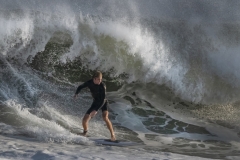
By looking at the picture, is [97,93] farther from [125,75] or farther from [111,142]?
[125,75]

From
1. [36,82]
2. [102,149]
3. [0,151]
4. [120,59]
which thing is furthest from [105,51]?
[0,151]

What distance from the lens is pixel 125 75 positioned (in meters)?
10.1

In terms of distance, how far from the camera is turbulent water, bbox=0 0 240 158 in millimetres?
7129

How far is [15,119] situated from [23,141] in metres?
1.26

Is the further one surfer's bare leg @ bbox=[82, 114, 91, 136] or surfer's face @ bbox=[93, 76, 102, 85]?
surfer's bare leg @ bbox=[82, 114, 91, 136]

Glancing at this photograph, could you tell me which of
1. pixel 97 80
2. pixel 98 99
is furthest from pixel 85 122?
pixel 97 80

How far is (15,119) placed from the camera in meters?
6.81

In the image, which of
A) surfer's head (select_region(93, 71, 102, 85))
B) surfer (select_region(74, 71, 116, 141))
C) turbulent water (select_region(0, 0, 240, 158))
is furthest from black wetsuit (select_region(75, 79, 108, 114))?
turbulent water (select_region(0, 0, 240, 158))

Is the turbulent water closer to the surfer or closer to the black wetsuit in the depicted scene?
the surfer

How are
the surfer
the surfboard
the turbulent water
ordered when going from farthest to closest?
the turbulent water, the surfer, the surfboard

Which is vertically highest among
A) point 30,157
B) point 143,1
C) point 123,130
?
point 143,1

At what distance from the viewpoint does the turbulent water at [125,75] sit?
23.4ft

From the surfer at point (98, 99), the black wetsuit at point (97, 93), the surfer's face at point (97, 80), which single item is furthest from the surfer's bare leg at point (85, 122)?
the surfer's face at point (97, 80)

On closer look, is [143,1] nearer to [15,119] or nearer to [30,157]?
[15,119]
